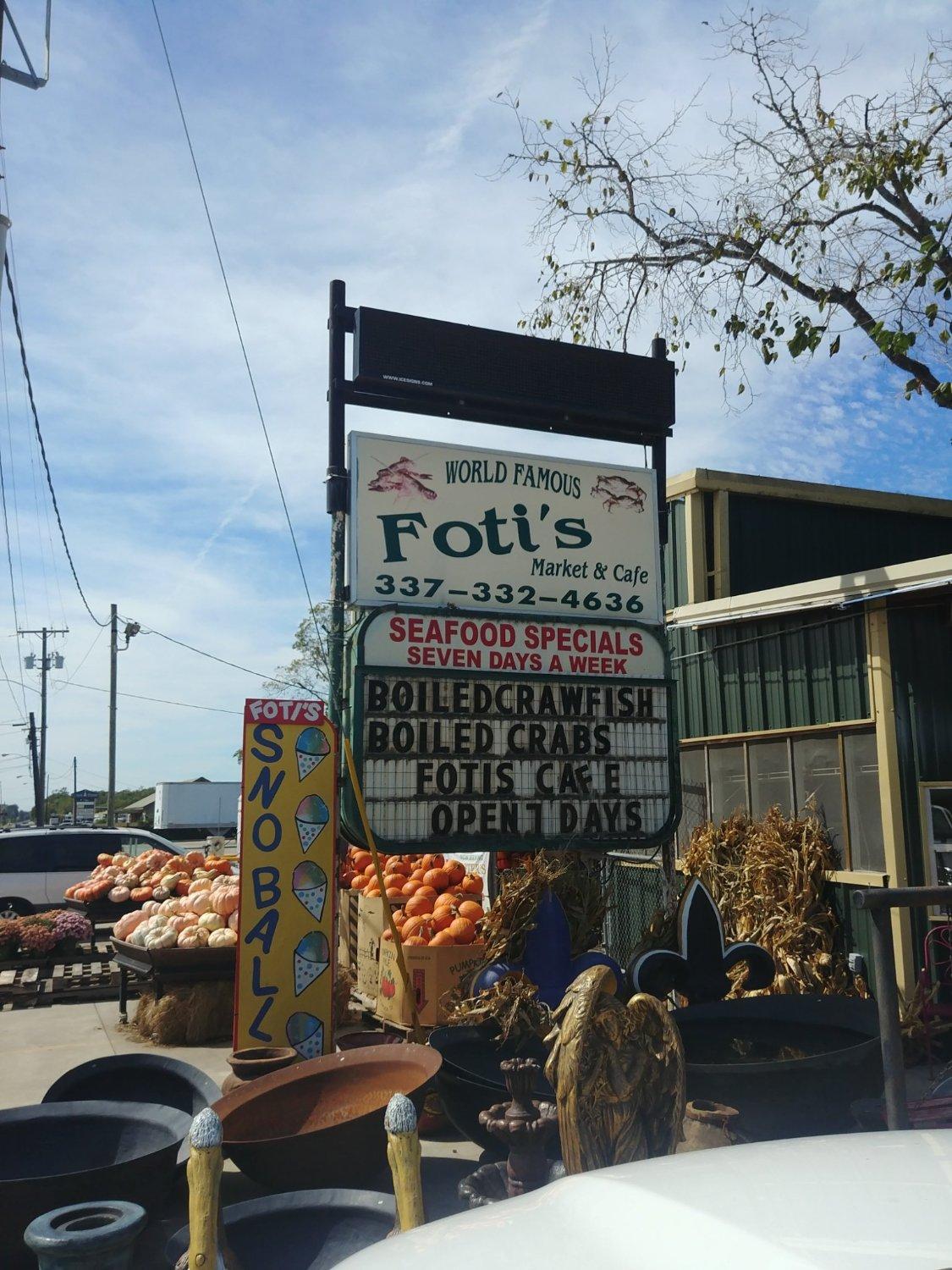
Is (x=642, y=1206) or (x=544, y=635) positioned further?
(x=544, y=635)

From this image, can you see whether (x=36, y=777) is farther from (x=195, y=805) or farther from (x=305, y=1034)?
(x=305, y=1034)

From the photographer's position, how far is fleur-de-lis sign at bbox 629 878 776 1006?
5719 mm

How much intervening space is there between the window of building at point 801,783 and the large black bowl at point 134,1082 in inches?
236

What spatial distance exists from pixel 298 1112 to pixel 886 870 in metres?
5.52

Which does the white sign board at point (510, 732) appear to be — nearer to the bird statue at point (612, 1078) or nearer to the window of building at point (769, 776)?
the window of building at point (769, 776)

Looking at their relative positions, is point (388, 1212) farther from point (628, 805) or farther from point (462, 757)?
point (628, 805)

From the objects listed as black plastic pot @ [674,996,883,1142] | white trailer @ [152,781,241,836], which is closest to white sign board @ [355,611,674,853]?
black plastic pot @ [674,996,883,1142]

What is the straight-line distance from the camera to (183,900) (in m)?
11.1

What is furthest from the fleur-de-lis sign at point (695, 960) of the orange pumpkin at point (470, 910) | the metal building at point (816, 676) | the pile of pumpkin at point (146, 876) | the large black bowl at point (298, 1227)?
the pile of pumpkin at point (146, 876)

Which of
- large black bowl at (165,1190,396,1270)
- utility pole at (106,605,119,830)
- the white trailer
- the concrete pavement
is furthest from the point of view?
the white trailer

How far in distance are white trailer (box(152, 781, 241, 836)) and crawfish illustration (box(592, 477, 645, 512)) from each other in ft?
143

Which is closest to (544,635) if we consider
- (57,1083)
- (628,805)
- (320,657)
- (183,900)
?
(628,805)

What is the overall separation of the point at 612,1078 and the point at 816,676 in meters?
7.10

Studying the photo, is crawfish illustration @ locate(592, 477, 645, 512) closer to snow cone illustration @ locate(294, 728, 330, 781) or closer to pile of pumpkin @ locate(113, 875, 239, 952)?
snow cone illustration @ locate(294, 728, 330, 781)
